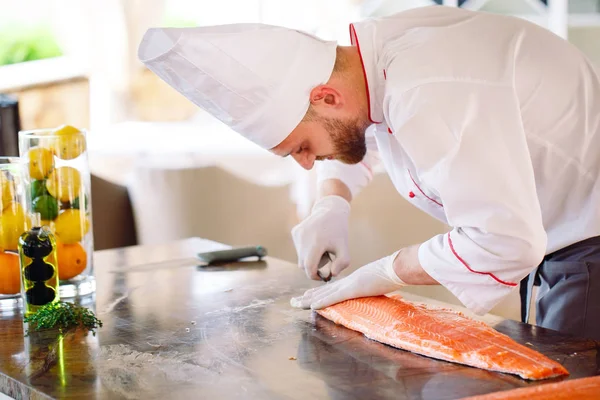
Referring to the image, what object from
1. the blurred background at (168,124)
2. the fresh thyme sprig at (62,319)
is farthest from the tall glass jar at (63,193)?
the blurred background at (168,124)

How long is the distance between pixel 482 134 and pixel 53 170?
1.05 m

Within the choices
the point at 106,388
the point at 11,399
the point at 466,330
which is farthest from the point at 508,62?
the point at 11,399

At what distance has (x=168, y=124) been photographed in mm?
4949

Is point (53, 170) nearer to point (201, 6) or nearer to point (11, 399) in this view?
point (11, 399)

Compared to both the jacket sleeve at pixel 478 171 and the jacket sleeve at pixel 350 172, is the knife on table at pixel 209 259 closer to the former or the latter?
the jacket sleeve at pixel 350 172

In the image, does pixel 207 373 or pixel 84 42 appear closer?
pixel 207 373

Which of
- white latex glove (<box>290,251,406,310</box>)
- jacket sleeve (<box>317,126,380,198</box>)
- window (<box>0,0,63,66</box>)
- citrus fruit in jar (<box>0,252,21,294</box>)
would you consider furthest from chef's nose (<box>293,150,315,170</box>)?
window (<box>0,0,63,66</box>)

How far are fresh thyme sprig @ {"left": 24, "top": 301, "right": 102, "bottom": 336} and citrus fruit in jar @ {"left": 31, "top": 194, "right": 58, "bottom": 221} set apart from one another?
28cm

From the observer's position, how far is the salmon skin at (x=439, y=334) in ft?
4.73

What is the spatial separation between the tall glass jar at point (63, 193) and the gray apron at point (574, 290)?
3.69ft

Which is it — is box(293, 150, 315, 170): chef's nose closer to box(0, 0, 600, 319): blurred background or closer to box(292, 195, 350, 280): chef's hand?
box(292, 195, 350, 280): chef's hand

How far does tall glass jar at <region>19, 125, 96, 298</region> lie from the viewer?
2.02 metres

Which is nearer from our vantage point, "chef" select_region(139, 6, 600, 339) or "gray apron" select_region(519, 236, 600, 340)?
"chef" select_region(139, 6, 600, 339)

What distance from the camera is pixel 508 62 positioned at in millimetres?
1700
